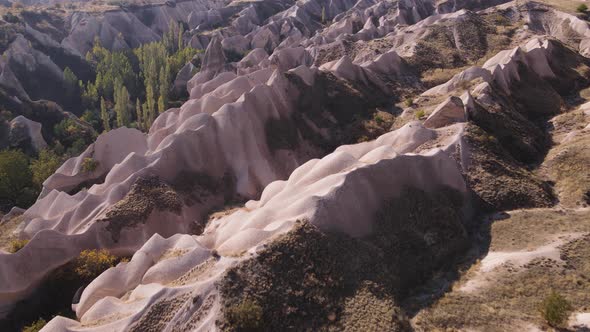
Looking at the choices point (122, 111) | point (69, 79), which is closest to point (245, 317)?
point (122, 111)

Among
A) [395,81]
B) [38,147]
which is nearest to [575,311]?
[395,81]

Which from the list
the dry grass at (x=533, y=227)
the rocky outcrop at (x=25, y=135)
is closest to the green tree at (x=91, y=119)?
the rocky outcrop at (x=25, y=135)

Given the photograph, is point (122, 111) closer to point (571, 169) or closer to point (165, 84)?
point (165, 84)

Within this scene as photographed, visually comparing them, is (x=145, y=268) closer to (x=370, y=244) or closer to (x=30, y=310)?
(x=30, y=310)

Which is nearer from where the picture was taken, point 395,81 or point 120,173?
point 120,173

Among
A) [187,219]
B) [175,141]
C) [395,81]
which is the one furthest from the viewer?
[395,81]
